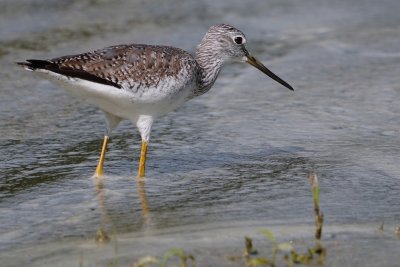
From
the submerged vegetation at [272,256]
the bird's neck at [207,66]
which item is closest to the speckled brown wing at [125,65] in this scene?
the bird's neck at [207,66]

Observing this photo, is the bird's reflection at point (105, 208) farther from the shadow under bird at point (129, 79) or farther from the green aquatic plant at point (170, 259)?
the green aquatic plant at point (170, 259)

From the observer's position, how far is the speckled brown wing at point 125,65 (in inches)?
286

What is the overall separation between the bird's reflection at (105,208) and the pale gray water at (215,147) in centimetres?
2

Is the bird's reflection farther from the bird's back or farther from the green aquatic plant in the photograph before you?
the bird's back

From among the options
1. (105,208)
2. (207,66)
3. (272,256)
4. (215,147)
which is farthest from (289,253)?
(207,66)

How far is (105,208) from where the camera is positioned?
680 cm

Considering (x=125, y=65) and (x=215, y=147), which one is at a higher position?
(x=125, y=65)

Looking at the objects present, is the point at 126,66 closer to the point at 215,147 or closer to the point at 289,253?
the point at 215,147

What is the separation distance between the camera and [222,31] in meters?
8.74

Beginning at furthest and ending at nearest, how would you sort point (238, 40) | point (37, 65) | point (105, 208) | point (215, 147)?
point (238, 40) → point (215, 147) → point (37, 65) → point (105, 208)

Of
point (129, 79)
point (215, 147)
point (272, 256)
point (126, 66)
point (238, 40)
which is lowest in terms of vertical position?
point (272, 256)

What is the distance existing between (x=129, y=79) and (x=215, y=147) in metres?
1.43

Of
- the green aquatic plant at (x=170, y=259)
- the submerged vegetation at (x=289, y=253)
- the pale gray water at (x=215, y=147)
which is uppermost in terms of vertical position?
the pale gray water at (x=215, y=147)

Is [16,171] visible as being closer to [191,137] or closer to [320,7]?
[191,137]
